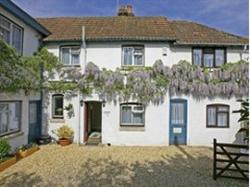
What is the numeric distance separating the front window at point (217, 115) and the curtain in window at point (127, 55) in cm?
492

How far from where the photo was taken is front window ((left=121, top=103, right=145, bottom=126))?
14328 millimetres

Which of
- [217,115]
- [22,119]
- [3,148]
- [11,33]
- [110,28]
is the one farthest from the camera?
[110,28]

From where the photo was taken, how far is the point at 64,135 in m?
14.0

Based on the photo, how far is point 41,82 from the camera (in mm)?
13945

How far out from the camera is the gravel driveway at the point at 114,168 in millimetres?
8016

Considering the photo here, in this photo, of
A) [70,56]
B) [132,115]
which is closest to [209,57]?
[132,115]

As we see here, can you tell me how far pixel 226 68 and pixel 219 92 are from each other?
4.28 ft

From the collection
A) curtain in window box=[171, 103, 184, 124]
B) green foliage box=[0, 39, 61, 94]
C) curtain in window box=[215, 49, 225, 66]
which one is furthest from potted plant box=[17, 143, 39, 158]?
curtain in window box=[215, 49, 225, 66]

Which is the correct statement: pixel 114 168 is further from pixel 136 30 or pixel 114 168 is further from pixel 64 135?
pixel 136 30

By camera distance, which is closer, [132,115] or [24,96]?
[24,96]

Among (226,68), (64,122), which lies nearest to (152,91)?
(226,68)

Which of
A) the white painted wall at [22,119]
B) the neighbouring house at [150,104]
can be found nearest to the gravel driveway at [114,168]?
the white painted wall at [22,119]

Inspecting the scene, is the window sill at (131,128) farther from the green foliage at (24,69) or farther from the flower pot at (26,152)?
the green foliage at (24,69)

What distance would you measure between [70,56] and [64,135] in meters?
4.37
